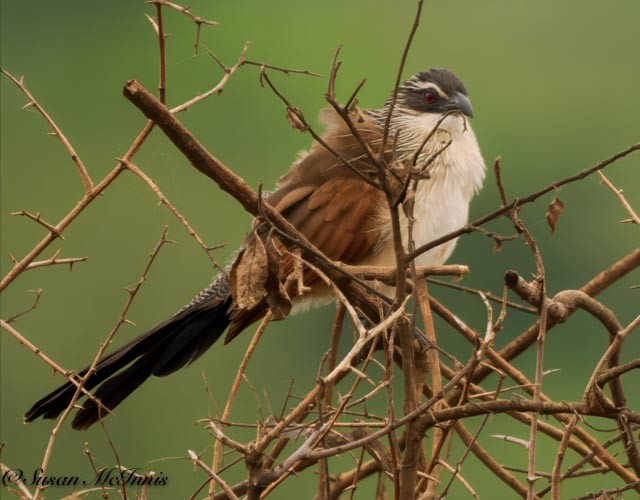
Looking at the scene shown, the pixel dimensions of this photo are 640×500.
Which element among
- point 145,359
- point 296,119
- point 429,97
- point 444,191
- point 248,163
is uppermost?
point 296,119

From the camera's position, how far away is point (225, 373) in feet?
39.8

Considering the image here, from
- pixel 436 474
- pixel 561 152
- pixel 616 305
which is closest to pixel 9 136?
pixel 561 152

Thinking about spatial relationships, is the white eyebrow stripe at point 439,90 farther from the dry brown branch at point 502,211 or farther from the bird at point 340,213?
the dry brown branch at point 502,211

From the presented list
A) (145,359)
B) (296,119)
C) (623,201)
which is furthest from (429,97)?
(296,119)

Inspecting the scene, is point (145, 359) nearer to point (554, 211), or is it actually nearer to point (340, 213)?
Result: point (340, 213)

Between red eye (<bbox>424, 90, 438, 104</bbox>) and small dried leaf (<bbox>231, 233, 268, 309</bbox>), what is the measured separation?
172 centimetres

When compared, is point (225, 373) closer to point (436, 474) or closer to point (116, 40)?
point (116, 40)

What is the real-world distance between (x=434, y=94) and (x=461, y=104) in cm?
16

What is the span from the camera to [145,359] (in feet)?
7.47

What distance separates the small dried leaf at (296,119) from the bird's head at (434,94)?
1508mm

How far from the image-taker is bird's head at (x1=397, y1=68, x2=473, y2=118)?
9.43 feet

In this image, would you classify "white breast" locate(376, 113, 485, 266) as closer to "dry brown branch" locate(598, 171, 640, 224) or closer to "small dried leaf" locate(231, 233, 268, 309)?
"dry brown branch" locate(598, 171, 640, 224)

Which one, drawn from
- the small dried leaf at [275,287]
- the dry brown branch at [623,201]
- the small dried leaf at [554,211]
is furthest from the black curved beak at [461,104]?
the small dried leaf at [275,287]

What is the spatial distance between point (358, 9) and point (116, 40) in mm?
4482
